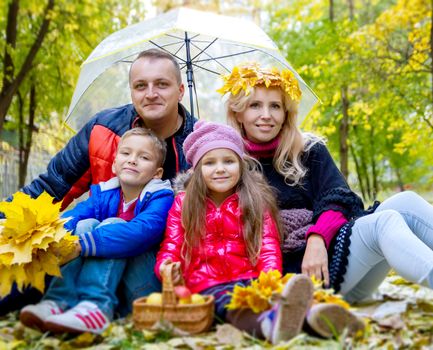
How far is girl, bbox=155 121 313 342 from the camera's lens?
9.73 ft

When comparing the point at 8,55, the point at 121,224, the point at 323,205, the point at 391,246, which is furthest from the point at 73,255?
the point at 8,55

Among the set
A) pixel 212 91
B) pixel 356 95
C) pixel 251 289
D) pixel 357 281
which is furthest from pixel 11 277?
pixel 356 95

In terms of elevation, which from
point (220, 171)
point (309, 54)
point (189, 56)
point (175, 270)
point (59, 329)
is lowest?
point (59, 329)

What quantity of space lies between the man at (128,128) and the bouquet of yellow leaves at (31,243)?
0.96 metres

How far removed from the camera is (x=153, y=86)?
12.2 ft

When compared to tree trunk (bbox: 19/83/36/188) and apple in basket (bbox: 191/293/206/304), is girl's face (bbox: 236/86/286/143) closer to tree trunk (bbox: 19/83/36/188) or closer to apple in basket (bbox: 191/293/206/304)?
apple in basket (bbox: 191/293/206/304)

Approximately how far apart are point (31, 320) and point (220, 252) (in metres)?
→ 1.02

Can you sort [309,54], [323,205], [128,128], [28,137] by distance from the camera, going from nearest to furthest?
[323,205], [128,128], [309,54], [28,137]

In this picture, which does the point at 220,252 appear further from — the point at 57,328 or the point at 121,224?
the point at 57,328

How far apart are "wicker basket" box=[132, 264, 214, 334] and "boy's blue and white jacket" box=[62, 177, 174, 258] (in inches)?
17.3

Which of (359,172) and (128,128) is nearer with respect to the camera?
(128,128)

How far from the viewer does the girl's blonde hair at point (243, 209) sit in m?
3.00

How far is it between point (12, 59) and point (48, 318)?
8149 millimetres

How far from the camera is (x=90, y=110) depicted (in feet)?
15.2
